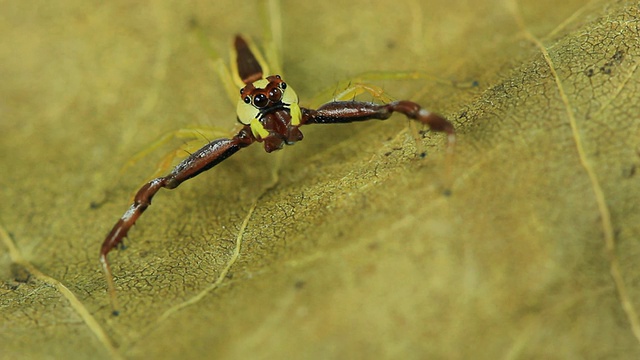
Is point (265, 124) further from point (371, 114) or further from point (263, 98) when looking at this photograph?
point (371, 114)

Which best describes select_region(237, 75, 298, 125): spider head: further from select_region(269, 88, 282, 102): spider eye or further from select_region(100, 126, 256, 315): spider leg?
select_region(100, 126, 256, 315): spider leg

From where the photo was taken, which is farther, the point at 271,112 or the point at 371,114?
the point at 271,112

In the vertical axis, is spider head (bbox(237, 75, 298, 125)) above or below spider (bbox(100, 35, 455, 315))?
above

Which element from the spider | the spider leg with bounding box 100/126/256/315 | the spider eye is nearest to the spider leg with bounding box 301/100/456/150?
the spider

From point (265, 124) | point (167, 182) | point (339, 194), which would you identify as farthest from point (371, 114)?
point (167, 182)

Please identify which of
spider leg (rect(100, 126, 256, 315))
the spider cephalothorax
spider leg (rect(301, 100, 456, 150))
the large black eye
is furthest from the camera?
the large black eye

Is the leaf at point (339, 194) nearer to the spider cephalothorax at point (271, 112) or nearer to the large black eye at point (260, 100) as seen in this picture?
the spider cephalothorax at point (271, 112)

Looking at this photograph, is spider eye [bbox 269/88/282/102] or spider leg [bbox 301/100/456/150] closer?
spider leg [bbox 301/100/456/150]
